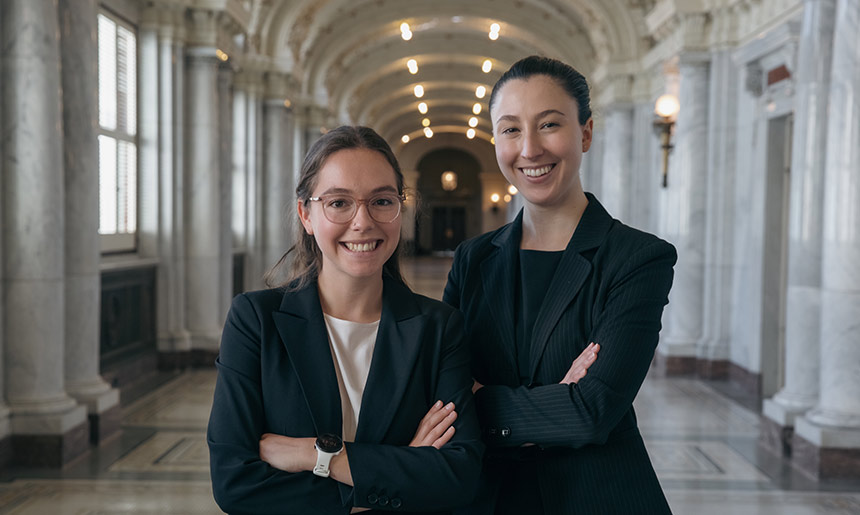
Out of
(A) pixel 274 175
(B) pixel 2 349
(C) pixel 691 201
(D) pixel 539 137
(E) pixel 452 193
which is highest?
(E) pixel 452 193

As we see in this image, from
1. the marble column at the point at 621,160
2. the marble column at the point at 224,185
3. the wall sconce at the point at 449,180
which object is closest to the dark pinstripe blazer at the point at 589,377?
the marble column at the point at 224,185

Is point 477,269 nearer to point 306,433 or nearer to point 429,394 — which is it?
point 429,394

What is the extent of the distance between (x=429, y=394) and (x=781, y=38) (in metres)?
7.56

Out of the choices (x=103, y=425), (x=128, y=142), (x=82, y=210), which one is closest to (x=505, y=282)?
(x=82, y=210)

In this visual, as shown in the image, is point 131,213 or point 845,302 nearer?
point 845,302

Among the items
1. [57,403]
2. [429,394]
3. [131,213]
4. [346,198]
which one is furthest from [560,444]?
[131,213]

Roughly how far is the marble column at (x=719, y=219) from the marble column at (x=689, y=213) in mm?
90

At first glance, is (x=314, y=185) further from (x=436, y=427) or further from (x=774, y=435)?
(x=774, y=435)

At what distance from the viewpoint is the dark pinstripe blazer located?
205 centimetres

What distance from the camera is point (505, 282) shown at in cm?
224

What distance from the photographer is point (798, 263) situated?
6645mm

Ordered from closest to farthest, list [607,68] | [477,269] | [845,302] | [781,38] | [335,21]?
[477,269] → [845,302] → [781,38] → [607,68] → [335,21]

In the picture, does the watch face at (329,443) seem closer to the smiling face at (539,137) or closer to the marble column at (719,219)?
the smiling face at (539,137)

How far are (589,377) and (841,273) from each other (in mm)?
4824
